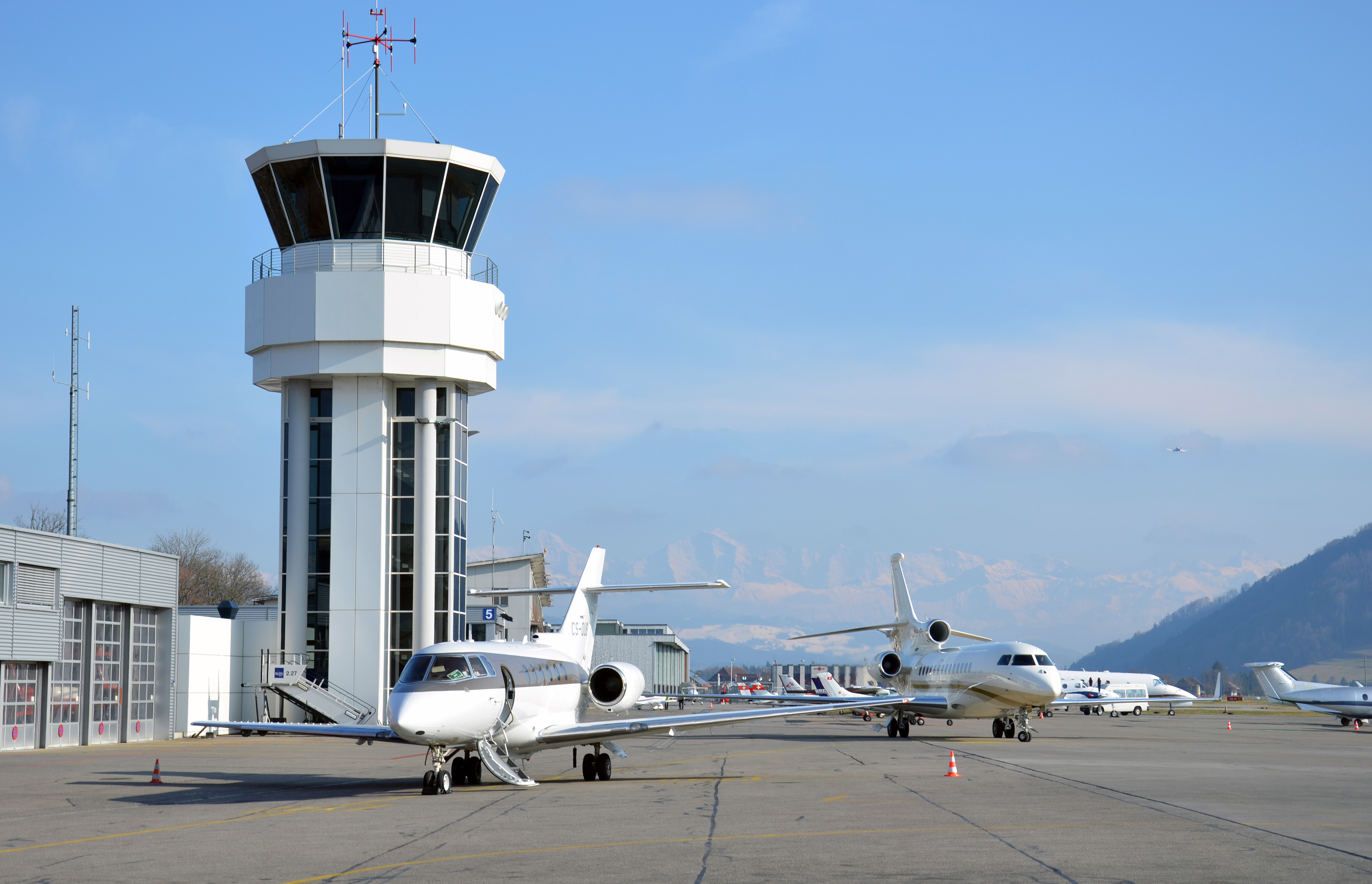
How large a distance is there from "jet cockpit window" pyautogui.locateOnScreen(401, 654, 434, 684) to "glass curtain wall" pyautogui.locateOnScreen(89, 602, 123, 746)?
2456 cm

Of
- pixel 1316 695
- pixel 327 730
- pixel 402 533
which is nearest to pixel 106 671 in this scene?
pixel 402 533

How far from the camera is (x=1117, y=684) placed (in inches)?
3639

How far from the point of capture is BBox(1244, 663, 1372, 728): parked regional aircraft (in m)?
70.2

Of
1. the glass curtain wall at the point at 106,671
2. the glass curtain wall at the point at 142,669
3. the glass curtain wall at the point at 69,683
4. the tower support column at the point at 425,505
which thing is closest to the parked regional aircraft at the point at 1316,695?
the tower support column at the point at 425,505

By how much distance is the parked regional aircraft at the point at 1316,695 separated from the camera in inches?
2766

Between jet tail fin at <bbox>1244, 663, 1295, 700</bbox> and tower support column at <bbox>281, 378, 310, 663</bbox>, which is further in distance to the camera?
jet tail fin at <bbox>1244, 663, 1295, 700</bbox>

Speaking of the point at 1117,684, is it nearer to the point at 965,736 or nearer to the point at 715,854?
the point at 965,736

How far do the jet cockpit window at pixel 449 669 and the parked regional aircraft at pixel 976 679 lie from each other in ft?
48.0

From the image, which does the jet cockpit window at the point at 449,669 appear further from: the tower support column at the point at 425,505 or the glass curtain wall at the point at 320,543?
the glass curtain wall at the point at 320,543

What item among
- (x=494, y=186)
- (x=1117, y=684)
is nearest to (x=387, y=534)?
(x=494, y=186)

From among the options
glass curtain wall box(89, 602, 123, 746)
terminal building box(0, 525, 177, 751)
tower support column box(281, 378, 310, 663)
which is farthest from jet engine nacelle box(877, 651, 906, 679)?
glass curtain wall box(89, 602, 123, 746)

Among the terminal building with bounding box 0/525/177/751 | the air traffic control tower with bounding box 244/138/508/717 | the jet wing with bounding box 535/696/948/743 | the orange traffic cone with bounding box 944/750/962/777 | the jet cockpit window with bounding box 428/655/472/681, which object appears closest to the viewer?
the jet cockpit window with bounding box 428/655/472/681

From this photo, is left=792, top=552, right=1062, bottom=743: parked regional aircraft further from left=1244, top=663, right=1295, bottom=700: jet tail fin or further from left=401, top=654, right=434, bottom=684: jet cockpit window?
left=1244, top=663, right=1295, bottom=700: jet tail fin

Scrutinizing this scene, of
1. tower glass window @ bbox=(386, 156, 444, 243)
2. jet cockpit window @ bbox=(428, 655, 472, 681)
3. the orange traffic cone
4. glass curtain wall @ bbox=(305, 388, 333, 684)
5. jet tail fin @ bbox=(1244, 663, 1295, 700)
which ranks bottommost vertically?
jet tail fin @ bbox=(1244, 663, 1295, 700)
